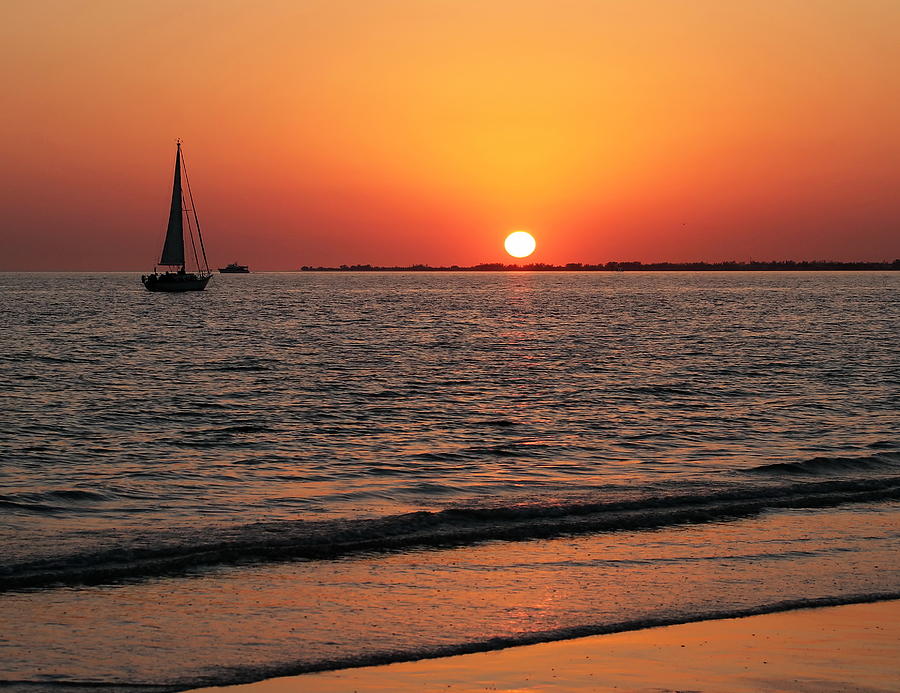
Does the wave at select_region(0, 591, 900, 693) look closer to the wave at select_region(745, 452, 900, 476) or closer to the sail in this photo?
the wave at select_region(745, 452, 900, 476)

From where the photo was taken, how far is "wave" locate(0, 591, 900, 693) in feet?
29.1

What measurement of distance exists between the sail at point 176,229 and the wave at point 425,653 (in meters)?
131

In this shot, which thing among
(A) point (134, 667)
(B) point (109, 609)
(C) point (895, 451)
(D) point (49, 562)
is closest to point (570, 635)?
(A) point (134, 667)

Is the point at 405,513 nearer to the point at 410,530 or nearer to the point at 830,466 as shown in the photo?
the point at 410,530

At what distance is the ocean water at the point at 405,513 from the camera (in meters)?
10.6

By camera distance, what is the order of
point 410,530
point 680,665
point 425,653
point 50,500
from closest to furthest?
1. point 680,665
2. point 425,653
3. point 410,530
4. point 50,500

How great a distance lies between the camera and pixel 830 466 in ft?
70.4

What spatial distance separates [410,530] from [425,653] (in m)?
5.62

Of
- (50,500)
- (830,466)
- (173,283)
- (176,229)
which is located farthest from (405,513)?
(173,283)

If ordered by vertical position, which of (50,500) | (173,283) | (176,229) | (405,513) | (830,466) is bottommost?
(830,466)

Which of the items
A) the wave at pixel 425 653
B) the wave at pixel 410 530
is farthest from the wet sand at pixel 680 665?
the wave at pixel 410 530

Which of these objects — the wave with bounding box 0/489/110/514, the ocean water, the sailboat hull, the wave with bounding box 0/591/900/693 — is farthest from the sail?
the wave with bounding box 0/591/900/693

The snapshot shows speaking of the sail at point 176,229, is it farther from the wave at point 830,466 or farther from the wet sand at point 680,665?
the wet sand at point 680,665

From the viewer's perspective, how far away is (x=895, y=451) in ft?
77.3
